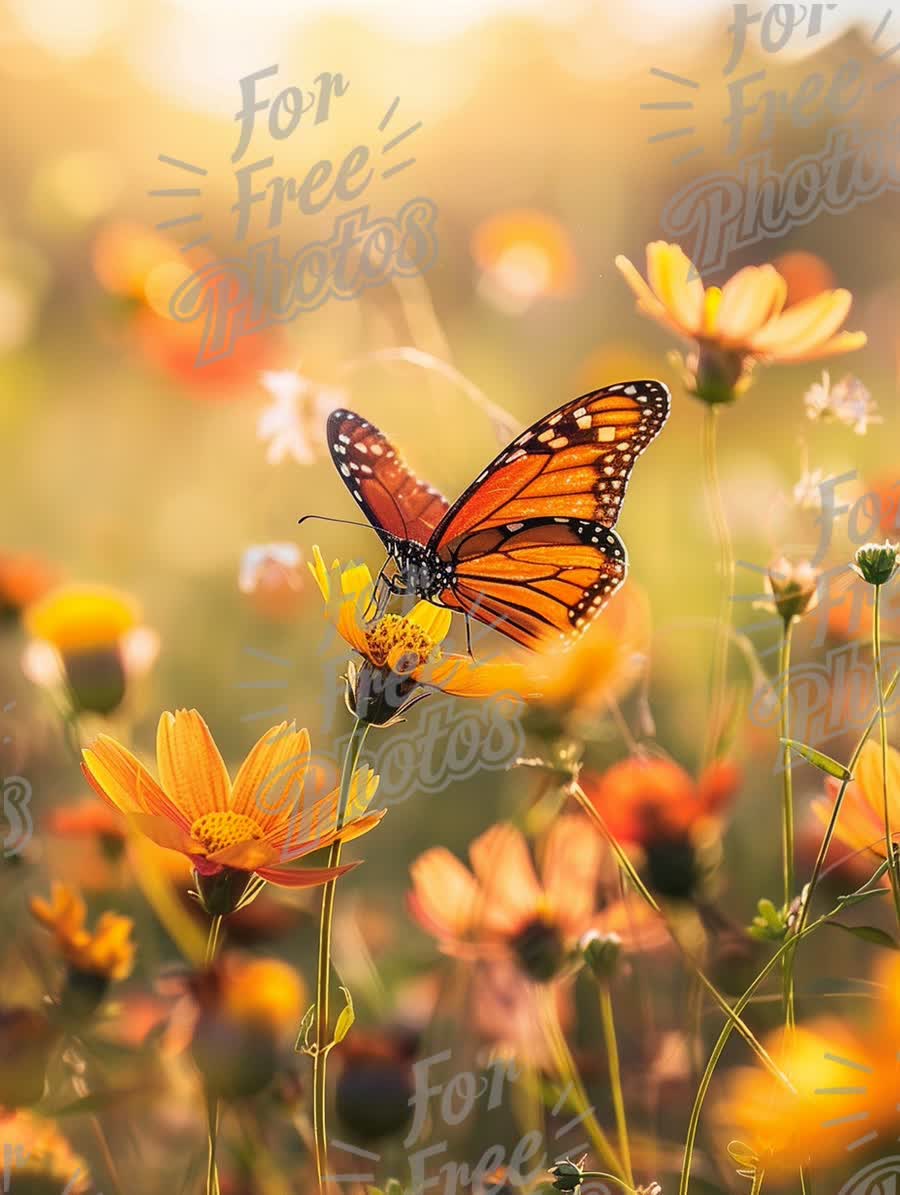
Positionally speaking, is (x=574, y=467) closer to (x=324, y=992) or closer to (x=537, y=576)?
(x=537, y=576)

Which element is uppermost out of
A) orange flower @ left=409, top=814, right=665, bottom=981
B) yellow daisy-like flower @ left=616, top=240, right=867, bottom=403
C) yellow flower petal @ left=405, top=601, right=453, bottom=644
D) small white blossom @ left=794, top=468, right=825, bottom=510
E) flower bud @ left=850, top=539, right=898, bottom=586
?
yellow daisy-like flower @ left=616, top=240, right=867, bottom=403

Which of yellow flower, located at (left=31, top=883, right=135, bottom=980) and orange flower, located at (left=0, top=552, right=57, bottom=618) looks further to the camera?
orange flower, located at (left=0, top=552, right=57, bottom=618)

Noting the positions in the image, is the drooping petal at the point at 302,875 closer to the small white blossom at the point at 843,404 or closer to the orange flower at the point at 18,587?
the small white blossom at the point at 843,404

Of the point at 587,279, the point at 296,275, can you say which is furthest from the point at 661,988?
the point at 587,279

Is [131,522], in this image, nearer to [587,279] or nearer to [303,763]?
[587,279]

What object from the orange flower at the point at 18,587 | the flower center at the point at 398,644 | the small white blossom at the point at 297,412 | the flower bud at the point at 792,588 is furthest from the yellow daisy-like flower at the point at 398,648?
the orange flower at the point at 18,587

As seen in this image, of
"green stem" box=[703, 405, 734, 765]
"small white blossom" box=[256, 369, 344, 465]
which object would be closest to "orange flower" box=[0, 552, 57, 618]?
"small white blossom" box=[256, 369, 344, 465]

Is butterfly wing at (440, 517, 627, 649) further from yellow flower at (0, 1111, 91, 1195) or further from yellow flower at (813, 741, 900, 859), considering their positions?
yellow flower at (0, 1111, 91, 1195)
